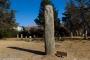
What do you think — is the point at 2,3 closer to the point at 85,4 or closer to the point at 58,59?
the point at 85,4

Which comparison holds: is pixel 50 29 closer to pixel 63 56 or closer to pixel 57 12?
pixel 63 56

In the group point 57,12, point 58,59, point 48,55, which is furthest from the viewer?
point 57,12

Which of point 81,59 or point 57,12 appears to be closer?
point 81,59

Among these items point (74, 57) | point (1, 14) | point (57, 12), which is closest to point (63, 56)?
point (74, 57)

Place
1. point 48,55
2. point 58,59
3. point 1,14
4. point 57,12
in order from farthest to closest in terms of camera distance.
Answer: point 57,12, point 1,14, point 48,55, point 58,59

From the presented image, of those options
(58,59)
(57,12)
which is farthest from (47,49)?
(57,12)

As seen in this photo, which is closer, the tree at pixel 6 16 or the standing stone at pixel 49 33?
the standing stone at pixel 49 33

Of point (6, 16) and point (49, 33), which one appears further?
point (6, 16)

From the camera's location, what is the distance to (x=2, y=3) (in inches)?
1529

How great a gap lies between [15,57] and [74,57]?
11.1ft

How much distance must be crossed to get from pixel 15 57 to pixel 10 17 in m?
25.5

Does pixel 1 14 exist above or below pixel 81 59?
above

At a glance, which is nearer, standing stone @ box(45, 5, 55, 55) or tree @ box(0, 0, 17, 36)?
standing stone @ box(45, 5, 55, 55)

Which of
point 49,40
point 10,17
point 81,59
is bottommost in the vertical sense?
point 81,59
